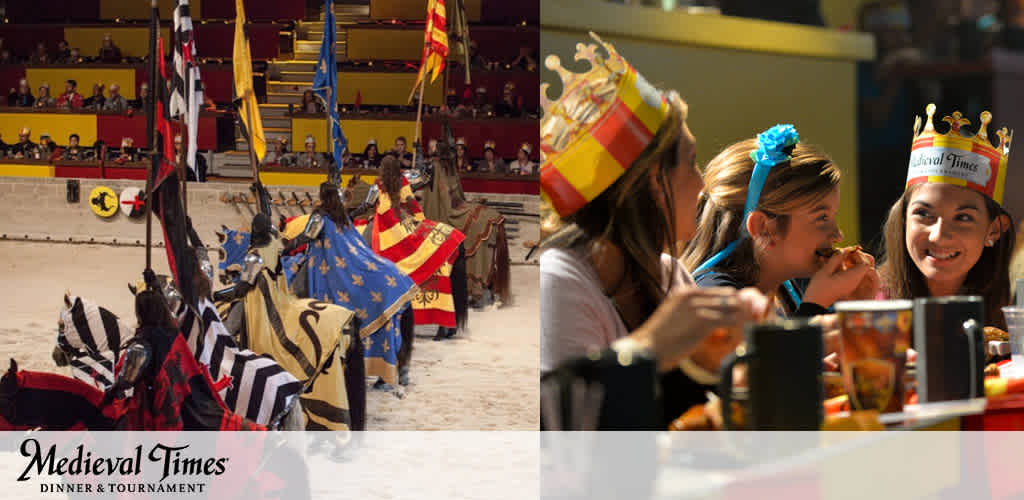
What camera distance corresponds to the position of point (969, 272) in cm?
205

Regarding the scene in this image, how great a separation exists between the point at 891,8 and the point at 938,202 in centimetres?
42

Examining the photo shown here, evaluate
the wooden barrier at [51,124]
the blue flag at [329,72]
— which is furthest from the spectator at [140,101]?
the blue flag at [329,72]

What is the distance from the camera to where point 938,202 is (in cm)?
195

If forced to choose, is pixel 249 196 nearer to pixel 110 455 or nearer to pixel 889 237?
pixel 110 455

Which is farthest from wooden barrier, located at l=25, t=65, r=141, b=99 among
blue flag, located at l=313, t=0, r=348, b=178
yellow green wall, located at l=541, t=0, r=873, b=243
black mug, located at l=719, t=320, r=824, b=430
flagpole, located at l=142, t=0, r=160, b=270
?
black mug, located at l=719, t=320, r=824, b=430

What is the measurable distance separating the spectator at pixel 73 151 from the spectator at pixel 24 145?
271mm

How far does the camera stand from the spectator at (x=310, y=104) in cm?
760

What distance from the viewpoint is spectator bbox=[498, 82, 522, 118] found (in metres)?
8.62

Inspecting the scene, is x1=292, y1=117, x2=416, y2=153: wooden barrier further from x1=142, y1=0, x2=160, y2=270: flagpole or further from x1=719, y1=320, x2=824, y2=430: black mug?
x1=719, y1=320, x2=824, y2=430: black mug

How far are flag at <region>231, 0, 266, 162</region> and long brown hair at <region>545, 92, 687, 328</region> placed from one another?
3.14 metres

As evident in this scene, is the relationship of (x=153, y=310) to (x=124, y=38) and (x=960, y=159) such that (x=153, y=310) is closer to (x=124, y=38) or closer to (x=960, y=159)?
(x=960, y=159)

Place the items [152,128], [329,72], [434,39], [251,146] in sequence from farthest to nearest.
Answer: [434,39], [329,72], [251,146], [152,128]

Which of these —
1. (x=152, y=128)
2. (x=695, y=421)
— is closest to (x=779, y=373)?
(x=695, y=421)

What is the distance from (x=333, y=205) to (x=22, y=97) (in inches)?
230
